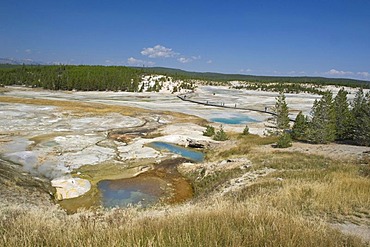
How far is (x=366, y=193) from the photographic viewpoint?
26.6ft

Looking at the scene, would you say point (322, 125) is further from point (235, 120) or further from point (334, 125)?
point (235, 120)

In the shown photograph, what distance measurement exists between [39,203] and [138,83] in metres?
92.5

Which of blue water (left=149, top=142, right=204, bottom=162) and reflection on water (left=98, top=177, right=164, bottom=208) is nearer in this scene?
reflection on water (left=98, top=177, right=164, bottom=208)

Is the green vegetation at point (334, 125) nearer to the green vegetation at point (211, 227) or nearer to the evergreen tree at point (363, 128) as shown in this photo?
the evergreen tree at point (363, 128)

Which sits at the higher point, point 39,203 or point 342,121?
point 342,121

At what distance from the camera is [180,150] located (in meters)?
24.4

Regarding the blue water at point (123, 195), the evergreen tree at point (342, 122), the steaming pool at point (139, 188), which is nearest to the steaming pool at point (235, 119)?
the evergreen tree at point (342, 122)

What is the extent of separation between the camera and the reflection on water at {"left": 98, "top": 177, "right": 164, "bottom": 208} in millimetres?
14070

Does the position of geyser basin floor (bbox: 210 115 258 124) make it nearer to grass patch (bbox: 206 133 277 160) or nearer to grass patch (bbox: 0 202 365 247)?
grass patch (bbox: 206 133 277 160)

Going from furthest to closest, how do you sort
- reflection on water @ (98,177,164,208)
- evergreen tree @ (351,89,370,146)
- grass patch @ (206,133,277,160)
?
evergreen tree @ (351,89,370,146) < grass patch @ (206,133,277,160) < reflection on water @ (98,177,164,208)

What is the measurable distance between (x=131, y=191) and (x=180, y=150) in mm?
9383

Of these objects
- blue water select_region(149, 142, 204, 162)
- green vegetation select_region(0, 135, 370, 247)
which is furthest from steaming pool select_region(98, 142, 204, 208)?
green vegetation select_region(0, 135, 370, 247)

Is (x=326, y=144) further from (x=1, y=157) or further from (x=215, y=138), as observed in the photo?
(x=1, y=157)

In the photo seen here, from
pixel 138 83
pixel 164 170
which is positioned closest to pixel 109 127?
pixel 164 170
